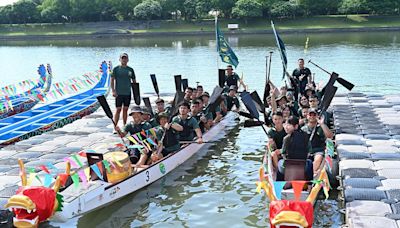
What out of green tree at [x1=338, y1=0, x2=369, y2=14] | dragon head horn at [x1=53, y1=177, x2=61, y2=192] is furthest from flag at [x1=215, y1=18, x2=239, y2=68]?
green tree at [x1=338, y1=0, x2=369, y2=14]

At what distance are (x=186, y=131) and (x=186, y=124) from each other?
0.67 ft

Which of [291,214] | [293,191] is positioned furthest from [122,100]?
[291,214]

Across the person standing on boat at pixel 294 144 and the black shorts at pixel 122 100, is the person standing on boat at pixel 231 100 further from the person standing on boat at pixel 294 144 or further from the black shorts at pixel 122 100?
the person standing on boat at pixel 294 144

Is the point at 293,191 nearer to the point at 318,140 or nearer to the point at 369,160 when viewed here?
the point at 318,140

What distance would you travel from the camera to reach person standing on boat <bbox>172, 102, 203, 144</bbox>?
1105cm

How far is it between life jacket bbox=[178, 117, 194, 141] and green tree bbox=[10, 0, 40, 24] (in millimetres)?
75266

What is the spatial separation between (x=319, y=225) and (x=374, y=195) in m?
1.02

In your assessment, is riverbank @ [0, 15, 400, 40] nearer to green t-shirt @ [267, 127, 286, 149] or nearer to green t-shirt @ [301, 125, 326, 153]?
green t-shirt @ [301, 125, 326, 153]

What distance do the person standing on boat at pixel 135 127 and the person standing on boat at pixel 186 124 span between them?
0.92 m

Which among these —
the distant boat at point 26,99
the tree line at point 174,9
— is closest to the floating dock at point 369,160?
the distant boat at point 26,99

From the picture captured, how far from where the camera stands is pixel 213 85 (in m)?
23.2

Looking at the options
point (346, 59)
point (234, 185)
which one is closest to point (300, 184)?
point (234, 185)

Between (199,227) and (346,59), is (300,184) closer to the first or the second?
(199,227)

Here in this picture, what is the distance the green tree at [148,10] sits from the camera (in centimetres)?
6988
